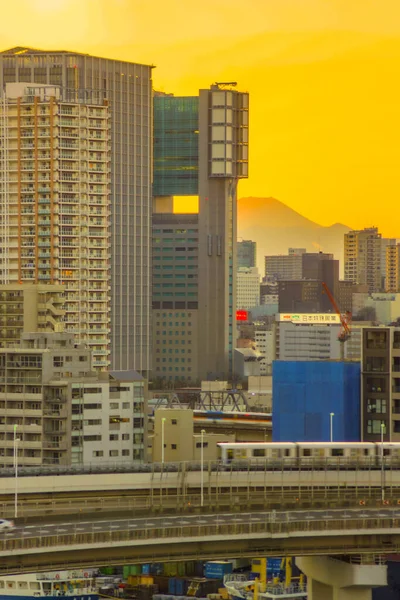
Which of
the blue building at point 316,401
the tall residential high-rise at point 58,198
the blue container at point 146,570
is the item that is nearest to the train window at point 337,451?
the blue container at point 146,570

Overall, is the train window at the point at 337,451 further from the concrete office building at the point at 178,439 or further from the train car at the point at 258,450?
the concrete office building at the point at 178,439

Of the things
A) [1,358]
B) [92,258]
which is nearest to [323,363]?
[1,358]

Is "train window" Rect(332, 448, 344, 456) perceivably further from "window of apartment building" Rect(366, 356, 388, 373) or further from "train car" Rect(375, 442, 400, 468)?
"window of apartment building" Rect(366, 356, 388, 373)

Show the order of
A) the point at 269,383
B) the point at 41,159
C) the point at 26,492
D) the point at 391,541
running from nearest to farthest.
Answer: the point at 391,541
the point at 26,492
the point at 41,159
the point at 269,383

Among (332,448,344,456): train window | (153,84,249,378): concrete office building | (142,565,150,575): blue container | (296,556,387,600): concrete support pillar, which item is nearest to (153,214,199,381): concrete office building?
(153,84,249,378): concrete office building

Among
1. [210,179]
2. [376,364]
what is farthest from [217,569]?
[210,179]

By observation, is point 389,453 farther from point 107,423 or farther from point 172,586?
point 107,423

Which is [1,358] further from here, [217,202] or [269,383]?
[217,202]
